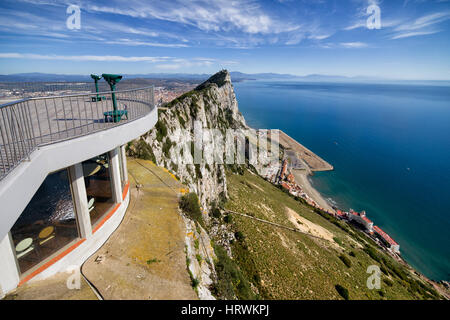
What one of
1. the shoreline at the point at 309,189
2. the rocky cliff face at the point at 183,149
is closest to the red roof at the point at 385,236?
the shoreline at the point at 309,189

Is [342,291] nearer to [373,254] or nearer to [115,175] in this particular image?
[373,254]

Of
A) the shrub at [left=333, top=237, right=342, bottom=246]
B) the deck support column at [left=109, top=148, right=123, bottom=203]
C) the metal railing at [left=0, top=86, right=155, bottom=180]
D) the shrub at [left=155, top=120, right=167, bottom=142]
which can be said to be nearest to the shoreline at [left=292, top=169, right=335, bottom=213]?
the shrub at [left=333, top=237, right=342, bottom=246]

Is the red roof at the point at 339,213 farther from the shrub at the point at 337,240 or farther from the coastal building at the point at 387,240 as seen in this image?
the shrub at the point at 337,240

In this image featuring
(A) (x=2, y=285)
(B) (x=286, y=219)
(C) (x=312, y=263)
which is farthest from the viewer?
(B) (x=286, y=219)

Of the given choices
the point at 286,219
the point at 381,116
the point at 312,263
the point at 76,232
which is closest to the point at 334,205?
the point at 286,219
